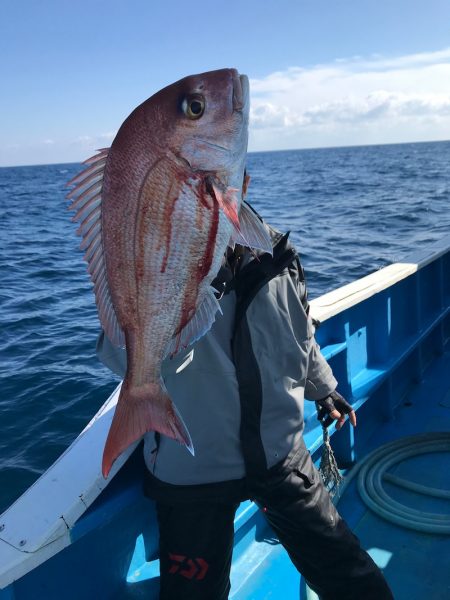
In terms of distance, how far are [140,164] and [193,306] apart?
0.37 m

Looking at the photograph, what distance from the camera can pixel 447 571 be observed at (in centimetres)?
275

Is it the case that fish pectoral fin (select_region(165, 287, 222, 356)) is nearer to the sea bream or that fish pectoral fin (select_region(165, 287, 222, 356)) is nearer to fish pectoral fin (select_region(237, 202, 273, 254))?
the sea bream

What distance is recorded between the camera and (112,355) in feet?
5.59

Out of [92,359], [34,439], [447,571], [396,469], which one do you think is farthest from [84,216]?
[92,359]

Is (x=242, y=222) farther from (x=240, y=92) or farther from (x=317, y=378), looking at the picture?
(x=317, y=378)

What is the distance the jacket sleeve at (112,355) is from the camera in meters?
1.69

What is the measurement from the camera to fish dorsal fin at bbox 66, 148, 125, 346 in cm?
132

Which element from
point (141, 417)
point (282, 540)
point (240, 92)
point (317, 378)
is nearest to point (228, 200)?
point (240, 92)

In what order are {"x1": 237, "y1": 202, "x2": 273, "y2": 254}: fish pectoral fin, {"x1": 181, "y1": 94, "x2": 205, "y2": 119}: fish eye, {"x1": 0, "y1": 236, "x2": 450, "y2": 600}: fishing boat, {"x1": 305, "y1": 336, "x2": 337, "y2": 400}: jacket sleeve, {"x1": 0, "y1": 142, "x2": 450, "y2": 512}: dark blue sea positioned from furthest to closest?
1. {"x1": 0, "y1": 142, "x2": 450, "y2": 512}: dark blue sea
2. {"x1": 305, "y1": 336, "x2": 337, "y2": 400}: jacket sleeve
3. {"x1": 0, "y1": 236, "x2": 450, "y2": 600}: fishing boat
4. {"x1": 237, "y1": 202, "x2": 273, "y2": 254}: fish pectoral fin
5. {"x1": 181, "y1": 94, "x2": 205, "y2": 119}: fish eye

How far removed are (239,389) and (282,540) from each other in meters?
0.69

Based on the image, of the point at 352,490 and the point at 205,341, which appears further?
the point at 352,490

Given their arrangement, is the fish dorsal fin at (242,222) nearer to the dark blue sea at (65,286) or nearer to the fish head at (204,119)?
the fish head at (204,119)

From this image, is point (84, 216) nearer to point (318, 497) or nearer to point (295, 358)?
point (295, 358)

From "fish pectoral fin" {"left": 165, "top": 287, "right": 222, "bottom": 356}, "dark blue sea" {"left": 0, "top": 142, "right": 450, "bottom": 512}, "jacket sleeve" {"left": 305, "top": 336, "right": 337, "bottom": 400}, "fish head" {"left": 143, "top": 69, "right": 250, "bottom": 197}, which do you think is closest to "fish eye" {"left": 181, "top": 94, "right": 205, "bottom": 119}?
"fish head" {"left": 143, "top": 69, "right": 250, "bottom": 197}
